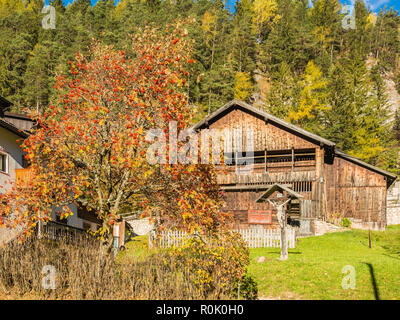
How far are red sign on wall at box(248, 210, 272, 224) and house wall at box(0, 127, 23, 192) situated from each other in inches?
676

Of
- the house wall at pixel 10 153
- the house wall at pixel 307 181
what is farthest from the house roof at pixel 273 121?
the house wall at pixel 10 153

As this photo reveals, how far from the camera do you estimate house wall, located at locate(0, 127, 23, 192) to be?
2183cm

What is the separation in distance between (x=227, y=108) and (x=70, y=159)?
71.4ft

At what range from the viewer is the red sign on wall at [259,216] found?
28.2 metres

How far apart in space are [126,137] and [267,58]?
70392 millimetres

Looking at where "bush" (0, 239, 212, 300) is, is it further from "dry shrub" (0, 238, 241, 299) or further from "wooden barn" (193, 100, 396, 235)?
"wooden barn" (193, 100, 396, 235)

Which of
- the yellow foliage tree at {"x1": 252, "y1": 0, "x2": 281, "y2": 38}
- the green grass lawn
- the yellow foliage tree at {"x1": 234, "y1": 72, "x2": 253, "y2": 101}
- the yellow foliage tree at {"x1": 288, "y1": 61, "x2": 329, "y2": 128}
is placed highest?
the yellow foliage tree at {"x1": 252, "y1": 0, "x2": 281, "y2": 38}

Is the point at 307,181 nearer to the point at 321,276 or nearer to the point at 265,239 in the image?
the point at 265,239

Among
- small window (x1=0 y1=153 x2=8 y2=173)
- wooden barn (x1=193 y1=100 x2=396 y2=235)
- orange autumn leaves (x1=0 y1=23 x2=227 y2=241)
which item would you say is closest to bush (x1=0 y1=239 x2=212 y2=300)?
orange autumn leaves (x1=0 y1=23 x2=227 y2=241)

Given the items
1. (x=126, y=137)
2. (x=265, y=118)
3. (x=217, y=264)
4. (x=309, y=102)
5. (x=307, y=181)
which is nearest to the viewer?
(x=126, y=137)

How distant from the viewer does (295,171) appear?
30.0 metres

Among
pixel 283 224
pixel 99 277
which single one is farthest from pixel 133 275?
pixel 283 224

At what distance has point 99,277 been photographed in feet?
32.7

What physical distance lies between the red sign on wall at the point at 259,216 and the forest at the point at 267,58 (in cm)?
1411
